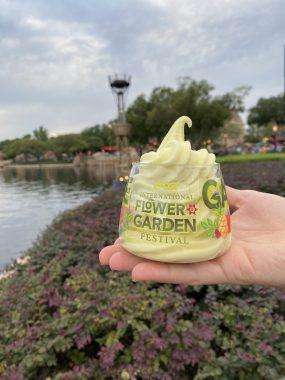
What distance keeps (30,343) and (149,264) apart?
1612 millimetres

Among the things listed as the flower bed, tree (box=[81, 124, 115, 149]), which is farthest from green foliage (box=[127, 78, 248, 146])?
tree (box=[81, 124, 115, 149])

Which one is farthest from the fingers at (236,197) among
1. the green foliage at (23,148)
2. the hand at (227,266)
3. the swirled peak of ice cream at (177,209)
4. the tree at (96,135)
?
the tree at (96,135)

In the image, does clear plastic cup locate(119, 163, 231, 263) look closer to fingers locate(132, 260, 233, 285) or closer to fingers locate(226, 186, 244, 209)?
fingers locate(132, 260, 233, 285)

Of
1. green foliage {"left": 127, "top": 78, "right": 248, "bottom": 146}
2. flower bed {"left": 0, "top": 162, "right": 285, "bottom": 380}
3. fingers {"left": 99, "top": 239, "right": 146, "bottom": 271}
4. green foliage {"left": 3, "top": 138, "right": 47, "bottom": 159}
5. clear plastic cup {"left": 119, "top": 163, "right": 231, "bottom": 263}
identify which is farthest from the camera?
green foliage {"left": 3, "top": 138, "right": 47, "bottom": 159}

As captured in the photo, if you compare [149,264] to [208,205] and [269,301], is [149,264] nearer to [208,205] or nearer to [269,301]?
[208,205]

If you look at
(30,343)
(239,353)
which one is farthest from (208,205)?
(30,343)

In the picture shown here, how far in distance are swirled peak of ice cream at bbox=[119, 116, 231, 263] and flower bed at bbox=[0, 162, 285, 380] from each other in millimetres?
1069

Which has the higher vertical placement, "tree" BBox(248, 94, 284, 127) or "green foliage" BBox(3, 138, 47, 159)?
"tree" BBox(248, 94, 284, 127)

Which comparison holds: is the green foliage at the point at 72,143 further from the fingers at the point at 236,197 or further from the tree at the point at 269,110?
the fingers at the point at 236,197

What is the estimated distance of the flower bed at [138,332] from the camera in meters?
2.72

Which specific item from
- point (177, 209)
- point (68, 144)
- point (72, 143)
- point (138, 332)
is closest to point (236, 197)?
point (177, 209)

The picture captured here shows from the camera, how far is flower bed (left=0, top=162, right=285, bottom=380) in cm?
272

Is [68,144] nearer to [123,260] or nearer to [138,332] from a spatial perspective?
[138,332]

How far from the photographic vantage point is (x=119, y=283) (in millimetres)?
3820
